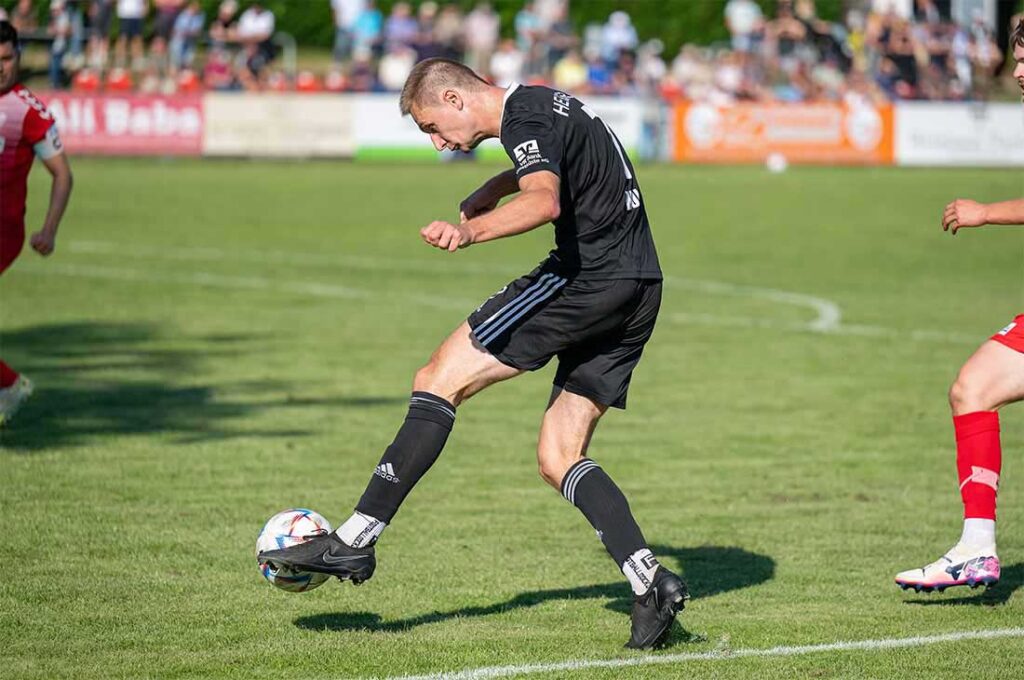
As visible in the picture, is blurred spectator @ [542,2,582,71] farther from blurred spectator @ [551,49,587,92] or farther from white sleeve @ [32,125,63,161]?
white sleeve @ [32,125,63,161]

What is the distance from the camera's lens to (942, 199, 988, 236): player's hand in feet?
19.2

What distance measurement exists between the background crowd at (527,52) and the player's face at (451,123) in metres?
27.4

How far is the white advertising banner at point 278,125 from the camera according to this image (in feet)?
109

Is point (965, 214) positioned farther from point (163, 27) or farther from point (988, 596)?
Result: point (163, 27)

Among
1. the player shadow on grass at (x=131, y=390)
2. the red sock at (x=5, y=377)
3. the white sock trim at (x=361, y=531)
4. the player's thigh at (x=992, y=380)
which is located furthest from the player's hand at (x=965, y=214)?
the red sock at (x=5, y=377)

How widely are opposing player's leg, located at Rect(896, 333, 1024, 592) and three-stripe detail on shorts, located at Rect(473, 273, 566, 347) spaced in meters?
1.68

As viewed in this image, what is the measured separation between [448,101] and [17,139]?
15.3 ft

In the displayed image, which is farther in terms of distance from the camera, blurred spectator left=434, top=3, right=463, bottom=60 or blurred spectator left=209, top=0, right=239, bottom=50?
blurred spectator left=434, top=3, right=463, bottom=60

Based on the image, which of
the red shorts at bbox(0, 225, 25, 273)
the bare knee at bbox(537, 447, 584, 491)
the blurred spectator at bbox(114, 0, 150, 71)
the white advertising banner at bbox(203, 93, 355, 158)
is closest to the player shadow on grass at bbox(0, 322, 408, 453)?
the red shorts at bbox(0, 225, 25, 273)

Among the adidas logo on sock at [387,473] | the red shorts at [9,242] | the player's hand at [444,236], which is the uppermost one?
the player's hand at [444,236]

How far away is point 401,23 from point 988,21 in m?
18.1

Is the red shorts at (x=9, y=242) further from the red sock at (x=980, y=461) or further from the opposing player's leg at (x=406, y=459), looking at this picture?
the red sock at (x=980, y=461)

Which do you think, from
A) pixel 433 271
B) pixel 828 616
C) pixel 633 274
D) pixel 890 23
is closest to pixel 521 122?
pixel 633 274

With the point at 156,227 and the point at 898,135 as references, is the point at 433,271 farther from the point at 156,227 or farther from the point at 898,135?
the point at 898,135
